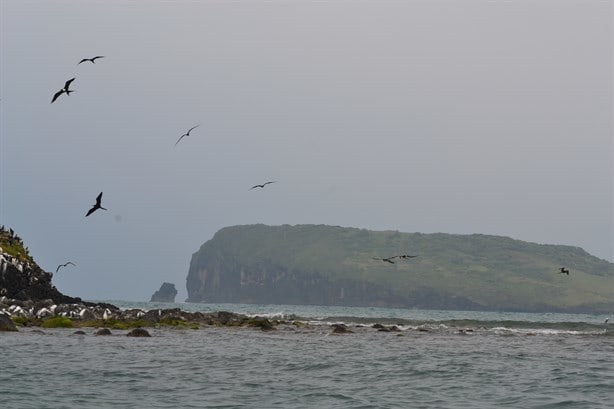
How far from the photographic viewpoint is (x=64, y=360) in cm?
3569

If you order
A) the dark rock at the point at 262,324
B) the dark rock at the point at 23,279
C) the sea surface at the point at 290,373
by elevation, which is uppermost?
the dark rock at the point at 23,279

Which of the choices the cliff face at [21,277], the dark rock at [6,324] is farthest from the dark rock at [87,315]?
the dark rock at [6,324]

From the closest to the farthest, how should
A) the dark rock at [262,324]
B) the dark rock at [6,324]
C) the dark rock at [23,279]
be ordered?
1. the dark rock at [6,324]
2. the dark rock at [262,324]
3. the dark rock at [23,279]

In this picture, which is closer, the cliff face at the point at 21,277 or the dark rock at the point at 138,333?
the dark rock at the point at 138,333

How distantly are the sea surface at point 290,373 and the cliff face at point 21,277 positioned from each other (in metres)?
23.3

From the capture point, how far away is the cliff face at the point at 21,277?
240 feet

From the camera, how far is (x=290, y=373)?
33438mm

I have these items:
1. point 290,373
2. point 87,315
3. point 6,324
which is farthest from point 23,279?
point 290,373

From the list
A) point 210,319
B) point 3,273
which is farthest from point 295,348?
point 3,273

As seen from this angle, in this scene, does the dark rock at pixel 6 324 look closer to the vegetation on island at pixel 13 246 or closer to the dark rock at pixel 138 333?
the dark rock at pixel 138 333

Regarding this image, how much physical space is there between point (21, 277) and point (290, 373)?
4860 centimetres

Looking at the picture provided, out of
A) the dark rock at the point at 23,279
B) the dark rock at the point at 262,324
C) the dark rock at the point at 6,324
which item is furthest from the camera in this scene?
the dark rock at the point at 23,279

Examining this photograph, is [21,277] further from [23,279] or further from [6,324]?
[6,324]

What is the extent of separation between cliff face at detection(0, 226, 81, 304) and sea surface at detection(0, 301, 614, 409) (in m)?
23.3
